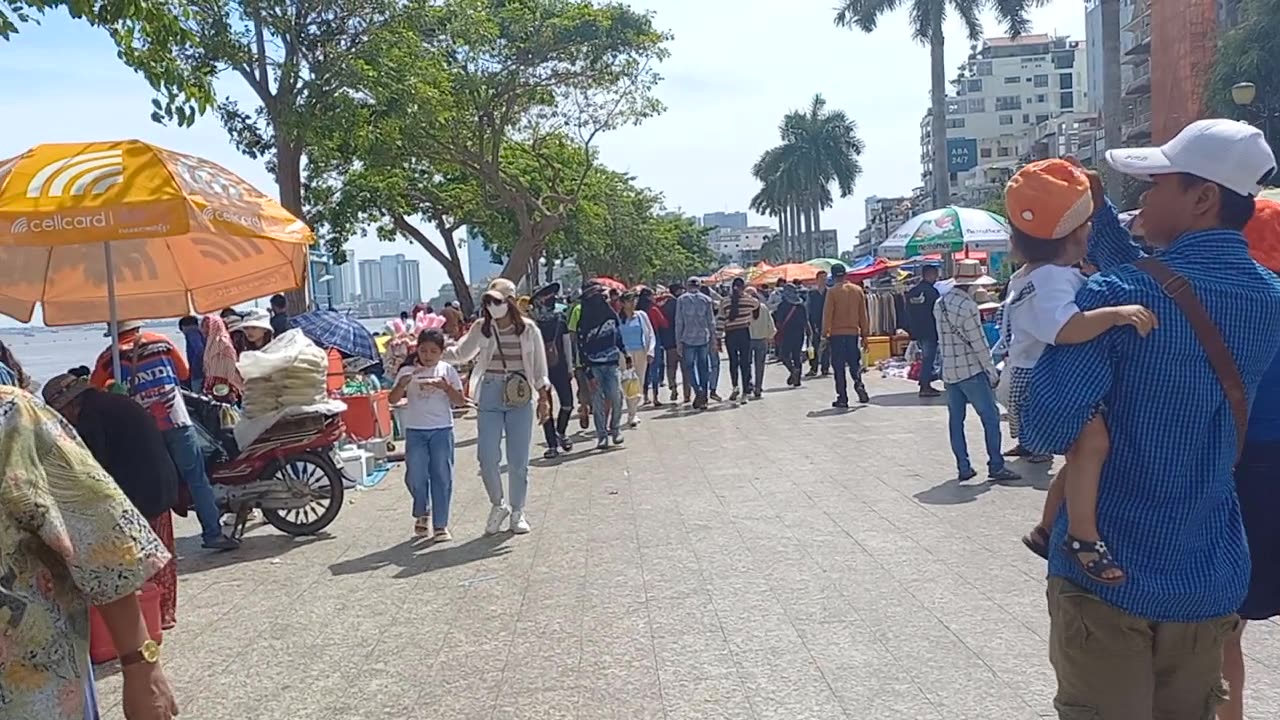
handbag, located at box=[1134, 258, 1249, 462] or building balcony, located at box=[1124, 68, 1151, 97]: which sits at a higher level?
building balcony, located at box=[1124, 68, 1151, 97]

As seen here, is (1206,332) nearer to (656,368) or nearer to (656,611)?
(656,611)

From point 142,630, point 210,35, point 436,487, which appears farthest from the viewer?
point 210,35

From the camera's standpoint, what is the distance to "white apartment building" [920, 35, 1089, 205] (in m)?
128

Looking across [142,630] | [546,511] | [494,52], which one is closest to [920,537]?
[546,511]

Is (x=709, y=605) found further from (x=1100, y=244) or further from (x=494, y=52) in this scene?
(x=494, y=52)

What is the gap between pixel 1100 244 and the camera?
118 inches

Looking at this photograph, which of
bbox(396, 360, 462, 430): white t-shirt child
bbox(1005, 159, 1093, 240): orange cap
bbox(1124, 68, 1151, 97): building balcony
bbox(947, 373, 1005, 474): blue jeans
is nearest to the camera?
bbox(1005, 159, 1093, 240): orange cap

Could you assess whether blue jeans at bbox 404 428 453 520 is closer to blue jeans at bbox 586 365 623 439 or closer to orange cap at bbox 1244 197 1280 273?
blue jeans at bbox 586 365 623 439

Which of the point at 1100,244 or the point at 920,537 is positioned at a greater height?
the point at 1100,244

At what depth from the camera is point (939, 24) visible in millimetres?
38625

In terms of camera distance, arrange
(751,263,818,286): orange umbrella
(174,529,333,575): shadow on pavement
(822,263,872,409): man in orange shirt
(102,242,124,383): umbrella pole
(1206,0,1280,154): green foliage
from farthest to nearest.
→ (1206,0,1280,154): green foliage → (751,263,818,286): orange umbrella → (822,263,872,409): man in orange shirt → (174,529,333,575): shadow on pavement → (102,242,124,383): umbrella pole

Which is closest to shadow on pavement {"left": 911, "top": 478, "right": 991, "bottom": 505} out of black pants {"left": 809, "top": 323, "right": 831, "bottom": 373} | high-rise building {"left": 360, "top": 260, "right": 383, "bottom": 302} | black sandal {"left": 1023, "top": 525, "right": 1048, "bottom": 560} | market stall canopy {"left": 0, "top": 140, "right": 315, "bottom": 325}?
market stall canopy {"left": 0, "top": 140, "right": 315, "bottom": 325}

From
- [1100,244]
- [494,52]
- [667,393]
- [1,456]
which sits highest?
[494,52]

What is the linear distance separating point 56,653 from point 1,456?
1.38 feet
